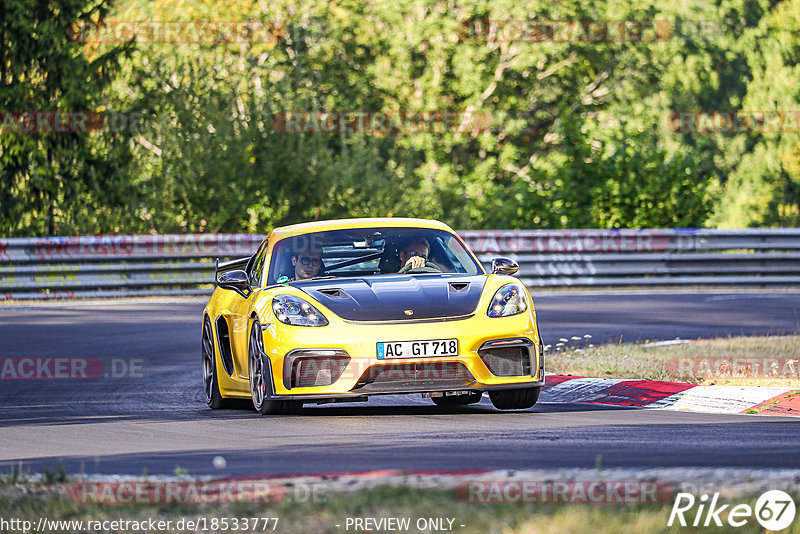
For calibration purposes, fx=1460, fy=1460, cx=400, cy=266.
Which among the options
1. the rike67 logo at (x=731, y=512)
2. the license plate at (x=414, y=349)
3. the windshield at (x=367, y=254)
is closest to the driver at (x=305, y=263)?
the windshield at (x=367, y=254)

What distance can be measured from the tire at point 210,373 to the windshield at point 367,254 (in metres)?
1.04

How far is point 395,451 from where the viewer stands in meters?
7.11

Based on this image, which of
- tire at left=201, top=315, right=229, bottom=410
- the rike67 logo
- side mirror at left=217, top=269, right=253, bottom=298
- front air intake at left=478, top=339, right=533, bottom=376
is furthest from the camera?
tire at left=201, top=315, right=229, bottom=410

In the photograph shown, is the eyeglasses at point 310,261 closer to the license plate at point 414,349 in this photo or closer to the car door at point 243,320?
the car door at point 243,320

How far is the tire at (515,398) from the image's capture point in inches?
372

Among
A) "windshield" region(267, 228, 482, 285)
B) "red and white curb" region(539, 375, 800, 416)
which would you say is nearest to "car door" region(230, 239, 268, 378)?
"windshield" region(267, 228, 482, 285)

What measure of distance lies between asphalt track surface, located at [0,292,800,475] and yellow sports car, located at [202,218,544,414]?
0.23 m

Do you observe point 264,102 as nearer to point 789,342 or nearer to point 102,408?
point 789,342

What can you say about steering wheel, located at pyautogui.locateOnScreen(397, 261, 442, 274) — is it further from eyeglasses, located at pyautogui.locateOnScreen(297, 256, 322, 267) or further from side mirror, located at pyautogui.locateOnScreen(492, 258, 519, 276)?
eyeglasses, located at pyautogui.locateOnScreen(297, 256, 322, 267)

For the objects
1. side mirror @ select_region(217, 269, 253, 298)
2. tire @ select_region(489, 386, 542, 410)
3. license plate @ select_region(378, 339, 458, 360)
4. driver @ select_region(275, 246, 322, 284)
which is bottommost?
tire @ select_region(489, 386, 542, 410)

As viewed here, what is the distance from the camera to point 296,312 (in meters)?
9.22

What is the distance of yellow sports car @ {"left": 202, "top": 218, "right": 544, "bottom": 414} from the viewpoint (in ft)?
29.1

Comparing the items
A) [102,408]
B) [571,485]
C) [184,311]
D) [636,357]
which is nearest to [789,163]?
[184,311]

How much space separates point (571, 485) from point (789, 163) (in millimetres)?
50462
